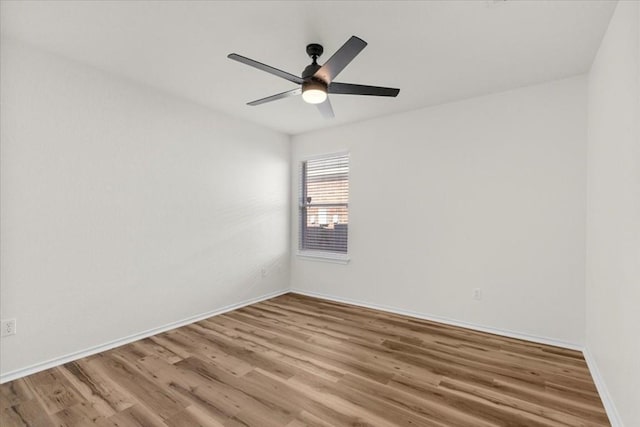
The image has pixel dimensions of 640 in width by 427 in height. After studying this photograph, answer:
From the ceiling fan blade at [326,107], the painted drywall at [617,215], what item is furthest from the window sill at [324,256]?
the painted drywall at [617,215]

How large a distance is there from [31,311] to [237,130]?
282 centimetres

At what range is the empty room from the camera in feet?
6.31

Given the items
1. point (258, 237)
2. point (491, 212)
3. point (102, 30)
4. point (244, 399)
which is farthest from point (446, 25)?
point (258, 237)

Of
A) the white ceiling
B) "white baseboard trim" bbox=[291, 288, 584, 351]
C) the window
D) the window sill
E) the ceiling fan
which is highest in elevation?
the white ceiling

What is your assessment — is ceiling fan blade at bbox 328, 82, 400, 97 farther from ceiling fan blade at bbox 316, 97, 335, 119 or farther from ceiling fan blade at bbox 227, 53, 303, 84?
ceiling fan blade at bbox 227, 53, 303, 84

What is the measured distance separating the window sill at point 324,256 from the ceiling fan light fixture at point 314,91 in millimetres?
2572

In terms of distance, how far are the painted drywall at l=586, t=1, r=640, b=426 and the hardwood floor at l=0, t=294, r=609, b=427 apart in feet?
1.19

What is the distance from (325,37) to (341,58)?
46 centimetres

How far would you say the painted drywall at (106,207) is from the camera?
2.32m

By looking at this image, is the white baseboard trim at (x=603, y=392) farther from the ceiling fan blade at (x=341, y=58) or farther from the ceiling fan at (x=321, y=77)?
the ceiling fan blade at (x=341, y=58)

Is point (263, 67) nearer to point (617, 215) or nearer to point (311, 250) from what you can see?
point (617, 215)

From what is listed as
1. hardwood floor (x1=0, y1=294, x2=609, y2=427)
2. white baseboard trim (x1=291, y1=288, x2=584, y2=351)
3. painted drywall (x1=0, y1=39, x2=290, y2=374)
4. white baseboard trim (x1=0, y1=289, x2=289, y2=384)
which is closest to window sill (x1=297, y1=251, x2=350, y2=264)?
white baseboard trim (x1=291, y1=288, x2=584, y2=351)

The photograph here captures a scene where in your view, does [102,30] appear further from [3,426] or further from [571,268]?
[571,268]

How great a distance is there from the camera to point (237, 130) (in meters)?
4.08
